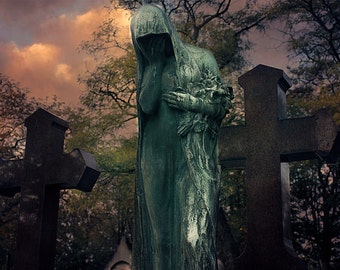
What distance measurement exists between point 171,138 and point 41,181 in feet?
11.9

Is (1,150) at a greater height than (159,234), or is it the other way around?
(1,150)

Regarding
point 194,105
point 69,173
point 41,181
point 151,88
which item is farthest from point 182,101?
point 41,181

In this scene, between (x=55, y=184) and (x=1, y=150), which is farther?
(x=1, y=150)

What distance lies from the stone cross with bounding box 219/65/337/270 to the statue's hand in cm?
242

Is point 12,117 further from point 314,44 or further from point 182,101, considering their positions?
point 182,101

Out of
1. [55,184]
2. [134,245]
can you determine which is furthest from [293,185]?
[134,245]

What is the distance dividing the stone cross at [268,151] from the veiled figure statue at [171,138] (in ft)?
6.63

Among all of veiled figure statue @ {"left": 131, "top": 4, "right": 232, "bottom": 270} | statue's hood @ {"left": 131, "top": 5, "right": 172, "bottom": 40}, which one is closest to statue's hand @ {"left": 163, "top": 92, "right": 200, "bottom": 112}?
veiled figure statue @ {"left": 131, "top": 4, "right": 232, "bottom": 270}

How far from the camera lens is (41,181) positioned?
7.11m

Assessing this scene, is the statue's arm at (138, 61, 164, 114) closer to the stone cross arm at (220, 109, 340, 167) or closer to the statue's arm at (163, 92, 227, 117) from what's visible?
the statue's arm at (163, 92, 227, 117)

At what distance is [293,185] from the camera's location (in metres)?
19.5

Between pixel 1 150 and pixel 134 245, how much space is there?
15798 mm

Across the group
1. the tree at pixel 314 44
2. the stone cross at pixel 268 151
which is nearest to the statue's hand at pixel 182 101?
the stone cross at pixel 268 151

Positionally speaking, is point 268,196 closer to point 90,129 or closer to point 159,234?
point 159,234
